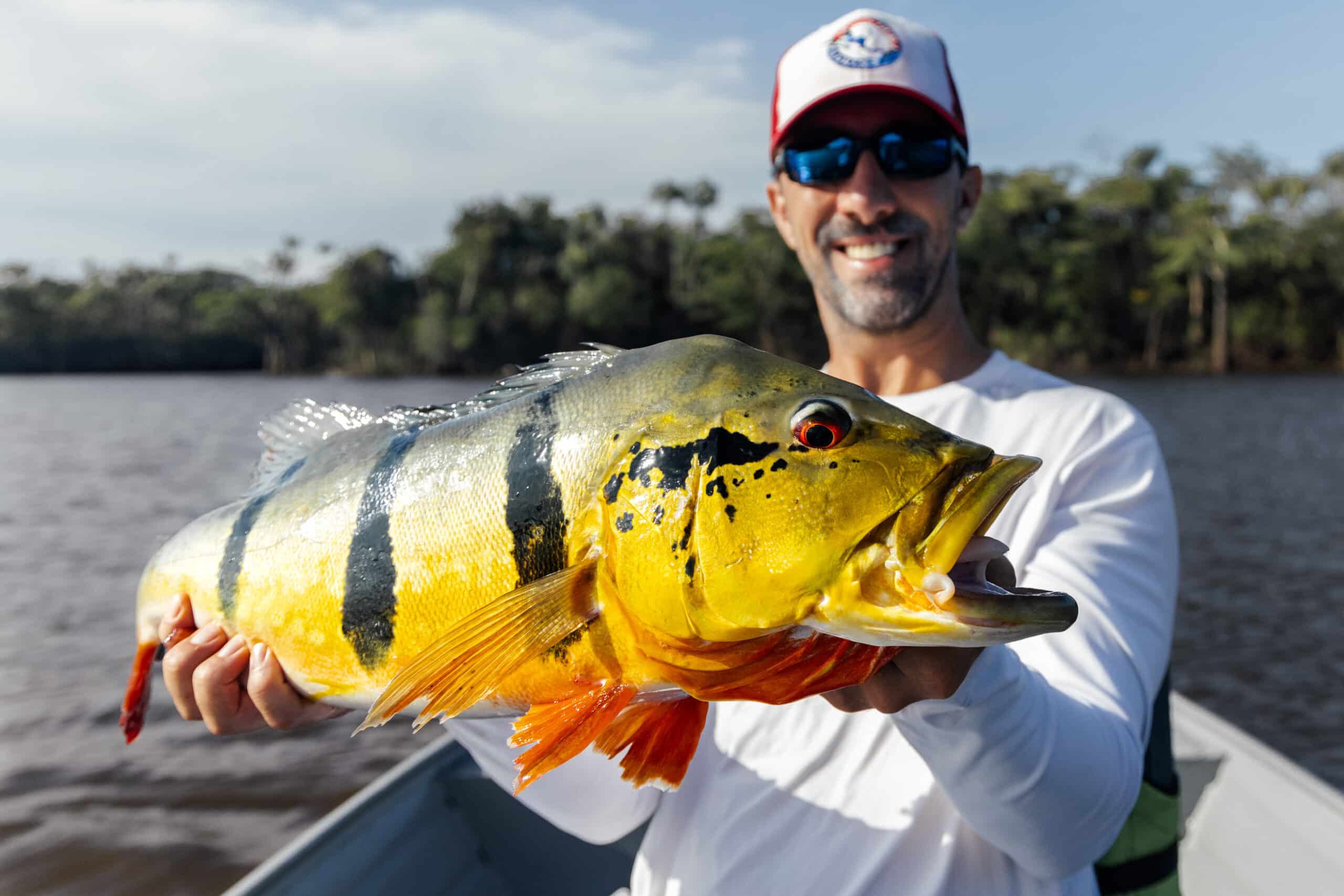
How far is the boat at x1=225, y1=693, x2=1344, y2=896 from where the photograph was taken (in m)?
3.45

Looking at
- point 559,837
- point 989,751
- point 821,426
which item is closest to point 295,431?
point 821,426

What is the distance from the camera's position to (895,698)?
135 centimetres

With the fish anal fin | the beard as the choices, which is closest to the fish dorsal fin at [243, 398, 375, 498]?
the fish anal fin

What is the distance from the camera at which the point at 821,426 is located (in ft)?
3.91

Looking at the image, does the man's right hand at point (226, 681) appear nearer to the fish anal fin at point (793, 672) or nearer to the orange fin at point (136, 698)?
the orange fin at point (136, 698)

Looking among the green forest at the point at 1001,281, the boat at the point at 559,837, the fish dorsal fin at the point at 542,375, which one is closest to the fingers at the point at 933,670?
the fish dorsal fin at the point at 542,375

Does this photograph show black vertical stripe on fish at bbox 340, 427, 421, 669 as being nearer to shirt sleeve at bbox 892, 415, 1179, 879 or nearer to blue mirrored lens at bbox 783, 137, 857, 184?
shirt sleeve at bbox 892, 415, 1179, 879

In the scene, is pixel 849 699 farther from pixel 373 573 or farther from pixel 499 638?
pixel 373 573

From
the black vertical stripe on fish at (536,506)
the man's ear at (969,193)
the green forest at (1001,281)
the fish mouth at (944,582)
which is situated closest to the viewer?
the fish mouth at (944,582)

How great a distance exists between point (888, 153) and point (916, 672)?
5.53 feet

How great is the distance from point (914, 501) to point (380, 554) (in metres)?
0.91

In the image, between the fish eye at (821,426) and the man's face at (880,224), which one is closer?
the fish eye at (821,426)

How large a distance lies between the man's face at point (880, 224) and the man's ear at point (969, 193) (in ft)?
0.65

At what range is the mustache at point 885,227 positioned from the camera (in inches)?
99.3
